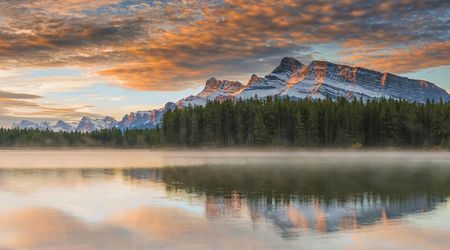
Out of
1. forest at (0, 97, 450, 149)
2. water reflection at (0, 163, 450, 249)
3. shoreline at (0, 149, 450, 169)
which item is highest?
forest at (0, 97, 450, 149)

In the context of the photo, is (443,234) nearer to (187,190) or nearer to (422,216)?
(422,216)

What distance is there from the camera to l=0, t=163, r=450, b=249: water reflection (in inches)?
882

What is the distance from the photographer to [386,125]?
515 ft

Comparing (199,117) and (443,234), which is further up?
(199,117)

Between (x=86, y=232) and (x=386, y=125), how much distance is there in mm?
143577

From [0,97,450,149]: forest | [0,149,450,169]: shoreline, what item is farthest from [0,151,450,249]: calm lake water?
[0,97,450,149]: forest

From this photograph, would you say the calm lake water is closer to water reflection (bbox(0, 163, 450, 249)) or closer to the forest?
water reflection (bbox(0, 163, 450, 249))

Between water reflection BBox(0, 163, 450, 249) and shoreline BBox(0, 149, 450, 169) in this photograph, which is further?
shoreline BBox(0, 149, 450, 169)

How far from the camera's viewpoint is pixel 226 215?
1161 inches

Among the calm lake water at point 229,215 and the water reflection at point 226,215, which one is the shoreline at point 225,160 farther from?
the calm lake water at point 229,215

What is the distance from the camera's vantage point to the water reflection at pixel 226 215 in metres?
22.4

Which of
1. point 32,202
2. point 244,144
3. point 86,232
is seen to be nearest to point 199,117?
point 244,144

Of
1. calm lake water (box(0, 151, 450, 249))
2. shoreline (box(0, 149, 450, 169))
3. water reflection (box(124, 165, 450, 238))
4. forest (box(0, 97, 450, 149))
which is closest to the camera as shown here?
calm lake water (box(0, 151, 450, 249))

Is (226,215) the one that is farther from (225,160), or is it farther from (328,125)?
(328,125)
